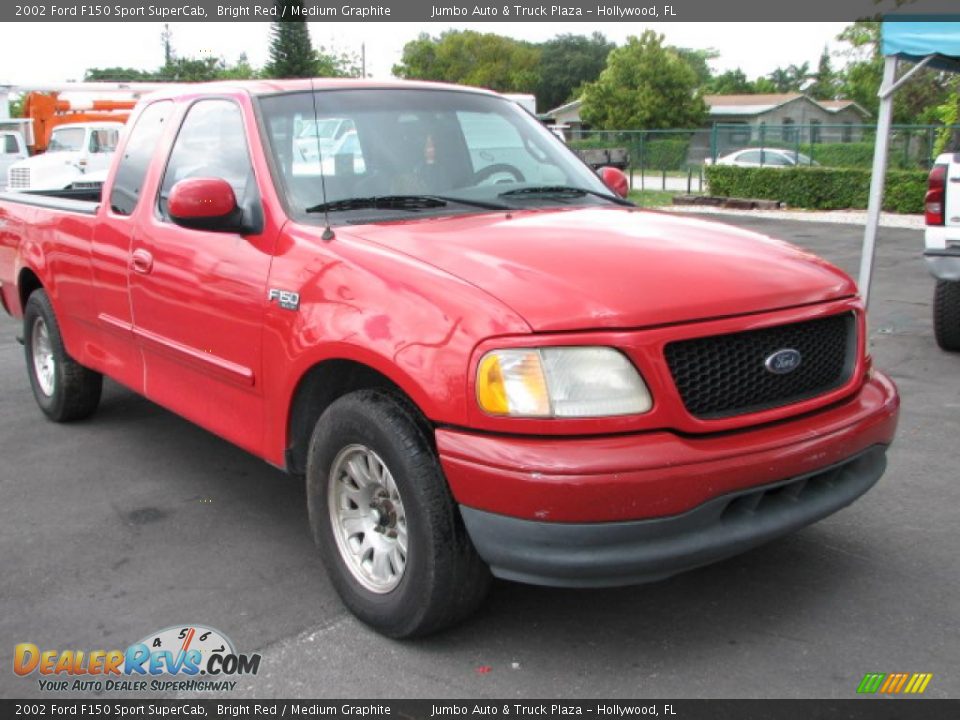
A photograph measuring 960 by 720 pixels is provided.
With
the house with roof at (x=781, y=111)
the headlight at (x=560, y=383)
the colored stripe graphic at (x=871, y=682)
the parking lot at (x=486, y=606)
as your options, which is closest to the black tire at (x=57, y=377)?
the parking lot at (x=486, y=606)

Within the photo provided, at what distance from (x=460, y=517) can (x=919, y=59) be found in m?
6.60

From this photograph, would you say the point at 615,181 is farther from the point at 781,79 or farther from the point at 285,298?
the point at 781,79

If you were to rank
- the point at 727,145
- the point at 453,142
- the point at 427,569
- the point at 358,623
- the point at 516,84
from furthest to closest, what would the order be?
1. the point at 516,84
2. the point at 727,145
3. the point at 453,142
4. the point at 358,623
5. the point at 427,569

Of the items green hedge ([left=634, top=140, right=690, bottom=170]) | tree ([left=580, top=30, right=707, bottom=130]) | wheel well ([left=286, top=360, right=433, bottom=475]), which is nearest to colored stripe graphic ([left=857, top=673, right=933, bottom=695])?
→ wheel well ([left=286, top=360, right=433, bottom=475])

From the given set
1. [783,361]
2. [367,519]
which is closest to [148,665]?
[367,519]

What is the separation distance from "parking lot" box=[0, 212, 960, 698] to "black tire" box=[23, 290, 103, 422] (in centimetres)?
68

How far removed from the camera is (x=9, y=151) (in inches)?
990

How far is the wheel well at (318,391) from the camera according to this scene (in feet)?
11.2

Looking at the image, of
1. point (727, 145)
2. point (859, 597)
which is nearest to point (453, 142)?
point (859, 597)

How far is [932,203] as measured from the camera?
7.16 metres

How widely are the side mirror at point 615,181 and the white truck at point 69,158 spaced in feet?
59.5

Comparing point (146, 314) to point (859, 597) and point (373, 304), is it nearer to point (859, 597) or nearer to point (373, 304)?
point (373, 304)

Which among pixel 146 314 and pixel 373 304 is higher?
pixel 373 304

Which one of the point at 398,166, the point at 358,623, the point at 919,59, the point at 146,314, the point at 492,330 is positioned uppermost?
the point at 919,59
